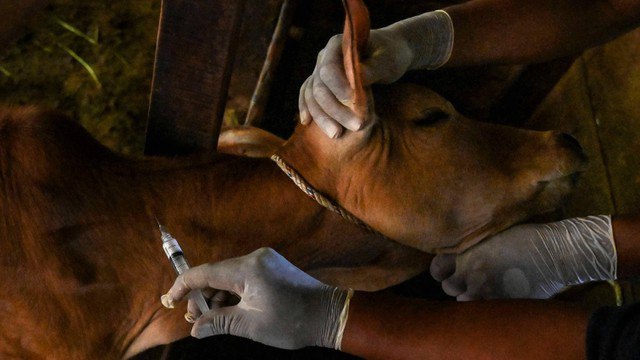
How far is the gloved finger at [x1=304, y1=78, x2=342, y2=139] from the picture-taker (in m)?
1.69

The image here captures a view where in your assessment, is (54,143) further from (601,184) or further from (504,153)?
(601,184)

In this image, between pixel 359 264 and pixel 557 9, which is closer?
pixel 359 264

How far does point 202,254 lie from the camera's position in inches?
66.5

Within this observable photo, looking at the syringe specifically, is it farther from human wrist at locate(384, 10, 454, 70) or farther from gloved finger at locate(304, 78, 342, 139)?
human wrist at locate(384, 10, 454, 70)

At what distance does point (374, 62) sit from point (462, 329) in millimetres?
714

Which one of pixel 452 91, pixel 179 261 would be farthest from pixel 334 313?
pixel 452 91

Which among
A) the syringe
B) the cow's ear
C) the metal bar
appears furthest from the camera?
the metal bar

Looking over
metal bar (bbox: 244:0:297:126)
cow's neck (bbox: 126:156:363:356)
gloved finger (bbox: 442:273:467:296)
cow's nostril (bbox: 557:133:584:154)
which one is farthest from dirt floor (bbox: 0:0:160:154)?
cow's nostril (bbox: 557:133:584:154)

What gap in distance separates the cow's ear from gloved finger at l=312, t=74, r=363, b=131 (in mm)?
24

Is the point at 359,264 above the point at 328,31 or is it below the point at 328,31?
below

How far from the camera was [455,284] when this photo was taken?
6.32ft

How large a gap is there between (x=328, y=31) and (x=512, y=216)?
50.4 inches

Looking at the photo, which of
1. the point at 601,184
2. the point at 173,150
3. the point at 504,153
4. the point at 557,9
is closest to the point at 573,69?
the point at 601,184

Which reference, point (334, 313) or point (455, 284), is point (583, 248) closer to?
point (455, 284)
